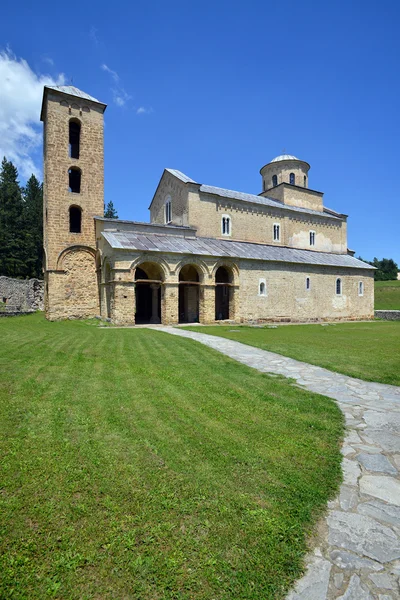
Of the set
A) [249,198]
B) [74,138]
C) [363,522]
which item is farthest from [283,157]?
[363,522]

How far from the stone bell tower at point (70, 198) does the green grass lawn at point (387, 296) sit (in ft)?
113

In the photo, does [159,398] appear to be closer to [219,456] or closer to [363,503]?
[219,456]

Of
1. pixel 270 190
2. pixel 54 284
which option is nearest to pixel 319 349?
pixel 54 284

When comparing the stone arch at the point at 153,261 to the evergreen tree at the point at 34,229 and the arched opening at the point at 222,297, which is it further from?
the evergreen tree at the point at 34,229

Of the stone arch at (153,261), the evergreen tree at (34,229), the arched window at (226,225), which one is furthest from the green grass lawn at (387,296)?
the evergreen tree at (34,229)

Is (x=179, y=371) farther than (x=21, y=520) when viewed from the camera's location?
Yes

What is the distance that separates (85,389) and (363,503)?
4.23m

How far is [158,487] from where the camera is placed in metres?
2.81

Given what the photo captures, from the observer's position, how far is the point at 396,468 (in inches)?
132

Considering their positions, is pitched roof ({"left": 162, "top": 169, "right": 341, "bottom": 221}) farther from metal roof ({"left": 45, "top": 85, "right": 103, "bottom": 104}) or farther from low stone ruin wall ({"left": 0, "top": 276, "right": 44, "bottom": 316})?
low stone ruin wall ({"left": 0, "top": 276, "right": 44, "bottom": 316})

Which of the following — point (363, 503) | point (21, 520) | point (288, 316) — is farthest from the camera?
point (288, 316)

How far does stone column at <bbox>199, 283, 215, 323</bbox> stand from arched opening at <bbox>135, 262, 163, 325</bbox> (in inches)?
150

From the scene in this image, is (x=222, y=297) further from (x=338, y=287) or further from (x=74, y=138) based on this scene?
(x=74, y=138)

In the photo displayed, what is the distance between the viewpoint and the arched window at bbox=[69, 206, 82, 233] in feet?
72.4
